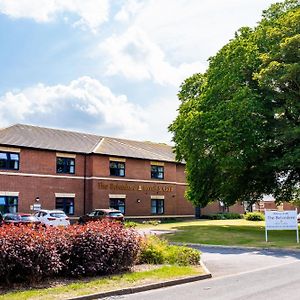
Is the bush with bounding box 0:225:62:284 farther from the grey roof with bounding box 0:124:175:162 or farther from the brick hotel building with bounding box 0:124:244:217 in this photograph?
the grey roof with bounding box 0:124:175:162

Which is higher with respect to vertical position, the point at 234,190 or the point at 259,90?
the point at 259,90

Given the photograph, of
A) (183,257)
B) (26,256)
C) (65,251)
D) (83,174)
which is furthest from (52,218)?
(26,256)

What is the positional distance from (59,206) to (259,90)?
19847 millimetres

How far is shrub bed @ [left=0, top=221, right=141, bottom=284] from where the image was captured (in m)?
10.5

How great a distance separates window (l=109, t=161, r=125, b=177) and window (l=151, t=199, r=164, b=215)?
4.99 metres

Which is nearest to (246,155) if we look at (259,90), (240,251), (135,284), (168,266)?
(259,90)

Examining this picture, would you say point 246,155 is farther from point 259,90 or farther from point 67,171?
point 67,171

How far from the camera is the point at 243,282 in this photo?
1212 centimetres

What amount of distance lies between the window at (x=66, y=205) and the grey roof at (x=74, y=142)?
4336 mm

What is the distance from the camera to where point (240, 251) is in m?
20.6

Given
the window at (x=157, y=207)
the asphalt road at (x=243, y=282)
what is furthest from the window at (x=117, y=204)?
the asphalt road at (x=243, y=282)

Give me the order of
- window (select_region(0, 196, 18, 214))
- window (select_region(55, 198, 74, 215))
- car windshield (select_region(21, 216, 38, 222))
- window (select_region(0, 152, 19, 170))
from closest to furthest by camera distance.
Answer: car windshield (select_region(21, 216, 38, 222)) → window (select_region(0, 196, 18, 214)) → window (select_region(0, 152, 19, 170)) → window (select_region(55, 198, 74, 215))

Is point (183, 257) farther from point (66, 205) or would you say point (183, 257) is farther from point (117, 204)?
point (117, 204)

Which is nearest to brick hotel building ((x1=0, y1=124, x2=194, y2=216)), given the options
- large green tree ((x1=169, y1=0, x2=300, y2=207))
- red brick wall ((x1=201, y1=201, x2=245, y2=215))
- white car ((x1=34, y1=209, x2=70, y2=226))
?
red brick wall ((x1=201, y1=201, x2=245, y2=215))
